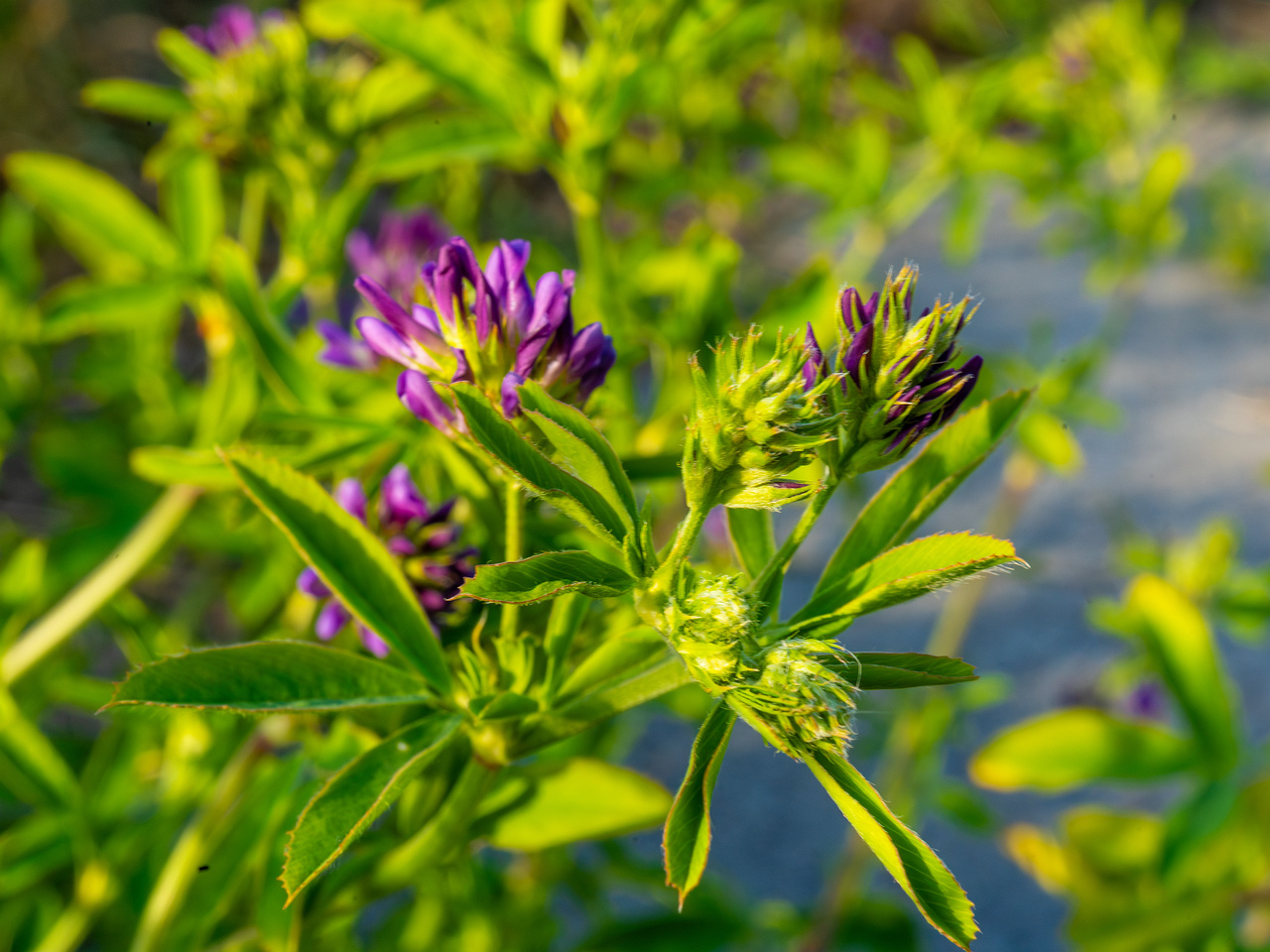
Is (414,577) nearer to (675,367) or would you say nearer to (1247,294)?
(675,367)

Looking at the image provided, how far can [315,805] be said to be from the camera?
48 centimetres

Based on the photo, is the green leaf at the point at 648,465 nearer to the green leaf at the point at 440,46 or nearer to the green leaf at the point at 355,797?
the green leaf at the point at 355,797

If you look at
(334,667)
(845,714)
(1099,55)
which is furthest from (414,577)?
(1099,55)

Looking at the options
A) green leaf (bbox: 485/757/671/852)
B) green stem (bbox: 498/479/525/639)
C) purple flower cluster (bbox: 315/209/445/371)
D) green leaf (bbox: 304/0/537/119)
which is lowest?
green leaf (bbox: 485/757/671/852)

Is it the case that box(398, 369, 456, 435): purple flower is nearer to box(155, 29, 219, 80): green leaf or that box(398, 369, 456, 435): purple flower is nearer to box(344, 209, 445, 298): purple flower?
box(344, 209, 445, 298): purple flower

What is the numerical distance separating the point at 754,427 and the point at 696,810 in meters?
0.19

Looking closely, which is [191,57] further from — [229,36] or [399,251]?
[399,251]

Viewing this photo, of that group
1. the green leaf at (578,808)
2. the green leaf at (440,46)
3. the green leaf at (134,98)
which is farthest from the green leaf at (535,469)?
the green leaf at (134,98)

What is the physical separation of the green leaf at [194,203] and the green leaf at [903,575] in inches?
33.2

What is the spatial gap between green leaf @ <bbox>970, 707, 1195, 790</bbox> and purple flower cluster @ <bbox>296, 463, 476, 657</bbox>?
2.25 ft

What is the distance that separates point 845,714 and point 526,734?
0.19m

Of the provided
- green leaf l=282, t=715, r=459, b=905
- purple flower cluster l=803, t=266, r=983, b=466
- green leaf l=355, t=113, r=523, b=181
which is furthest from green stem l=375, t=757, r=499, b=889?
green leaf l=355, t=113, r=523, b=181

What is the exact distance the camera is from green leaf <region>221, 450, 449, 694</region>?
1.70ft

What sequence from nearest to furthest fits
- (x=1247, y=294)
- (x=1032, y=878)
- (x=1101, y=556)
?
(x=1032, y=878) < (x=1101, y=556) < (x=1247, y=294)
